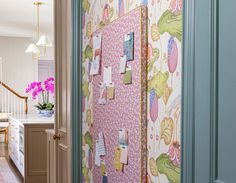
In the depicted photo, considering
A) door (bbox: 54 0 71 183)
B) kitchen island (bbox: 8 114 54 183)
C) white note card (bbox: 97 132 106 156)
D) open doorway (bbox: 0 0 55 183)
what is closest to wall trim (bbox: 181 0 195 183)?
white note card (bbox: 97 132 106 156)

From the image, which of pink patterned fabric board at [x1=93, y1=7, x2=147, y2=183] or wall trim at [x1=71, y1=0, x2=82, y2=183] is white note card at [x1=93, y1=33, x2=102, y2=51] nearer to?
pink patterned fabric board at [x1=93, y1=7, x2=147, y2=183]

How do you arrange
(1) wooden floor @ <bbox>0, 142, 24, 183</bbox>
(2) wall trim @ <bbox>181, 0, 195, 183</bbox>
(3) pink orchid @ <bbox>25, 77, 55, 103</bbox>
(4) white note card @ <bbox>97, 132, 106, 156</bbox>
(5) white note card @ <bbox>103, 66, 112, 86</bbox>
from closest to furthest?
(2) wall trim @ <bbox>181, 0, 195, 183</bbox>, (5) white note card @ <bbox>103, 66, 112, 86</bbox>, (4) white note card @ <bbox>97, 132, 106, 156</bbox>, (1) wooden floor @ <bbox>0, 142, 24, 183</bbox>, (3) pink orchid @ <bbox>25, 77, 55, 103</bbox>

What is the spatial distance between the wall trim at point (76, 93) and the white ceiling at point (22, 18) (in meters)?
4.03

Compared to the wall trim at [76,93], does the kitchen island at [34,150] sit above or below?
below

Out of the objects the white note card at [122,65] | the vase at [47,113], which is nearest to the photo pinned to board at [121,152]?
the white note card at [122,65]

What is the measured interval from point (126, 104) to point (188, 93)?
20.4 inches

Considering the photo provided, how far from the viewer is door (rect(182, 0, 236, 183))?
118 cm

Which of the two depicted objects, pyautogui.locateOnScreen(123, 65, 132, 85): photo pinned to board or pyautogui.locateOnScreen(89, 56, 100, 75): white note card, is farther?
pyautogui.locateOnScreen(89, 56, 100, 75): white note card

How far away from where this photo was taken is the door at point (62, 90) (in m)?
2.85

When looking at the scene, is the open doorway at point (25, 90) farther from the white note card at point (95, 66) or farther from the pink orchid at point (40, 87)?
the white note card at point (95, 66)

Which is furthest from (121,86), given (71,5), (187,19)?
(71,5)

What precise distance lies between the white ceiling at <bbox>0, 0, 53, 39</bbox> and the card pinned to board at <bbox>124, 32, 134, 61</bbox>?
489 cm

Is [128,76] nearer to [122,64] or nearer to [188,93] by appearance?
[122,64]

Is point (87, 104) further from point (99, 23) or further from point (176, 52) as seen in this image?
point (176, 52)
